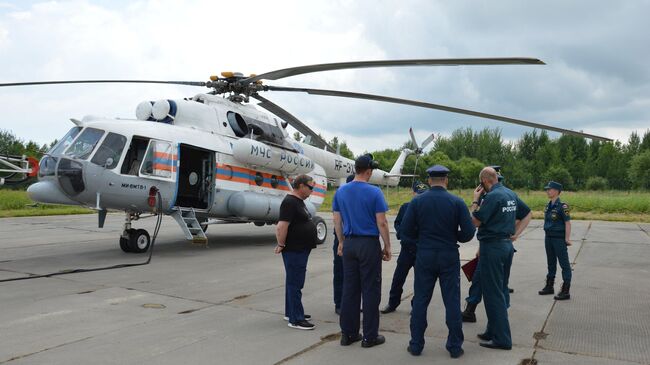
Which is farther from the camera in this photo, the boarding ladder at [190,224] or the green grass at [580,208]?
the green grass at [580,208]

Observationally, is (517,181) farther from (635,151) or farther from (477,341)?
(477,341)

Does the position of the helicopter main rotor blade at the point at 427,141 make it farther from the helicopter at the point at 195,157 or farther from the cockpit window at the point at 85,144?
the cockpit window at the point at 85,144

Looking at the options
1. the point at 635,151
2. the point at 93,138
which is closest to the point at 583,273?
the point at 93,138

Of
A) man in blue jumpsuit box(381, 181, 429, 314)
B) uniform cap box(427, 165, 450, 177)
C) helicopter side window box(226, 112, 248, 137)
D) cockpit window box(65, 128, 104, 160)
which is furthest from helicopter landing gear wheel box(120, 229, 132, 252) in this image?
uniform cap box(427, 165, 450, 177)

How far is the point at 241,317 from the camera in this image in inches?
226

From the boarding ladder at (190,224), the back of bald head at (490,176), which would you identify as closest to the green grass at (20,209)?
the boarding ladder at (190,224)

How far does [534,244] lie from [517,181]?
6120 centimetres

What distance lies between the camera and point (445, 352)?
4.56 meters

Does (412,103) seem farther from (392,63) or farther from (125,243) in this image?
(125,243)

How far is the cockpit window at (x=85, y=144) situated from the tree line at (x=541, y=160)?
51.0m

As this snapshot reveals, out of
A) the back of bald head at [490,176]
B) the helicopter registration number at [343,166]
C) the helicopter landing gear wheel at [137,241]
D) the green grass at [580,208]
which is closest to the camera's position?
the back of bald head at [490,176]

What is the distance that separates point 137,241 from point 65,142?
8.18ft

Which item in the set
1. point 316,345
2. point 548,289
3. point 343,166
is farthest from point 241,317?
point 343,166

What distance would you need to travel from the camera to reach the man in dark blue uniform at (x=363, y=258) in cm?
473
